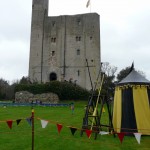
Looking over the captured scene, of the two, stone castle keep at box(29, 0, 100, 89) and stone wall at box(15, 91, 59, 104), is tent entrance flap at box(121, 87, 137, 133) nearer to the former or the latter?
stone wall at box(15, 91, 59, 104)

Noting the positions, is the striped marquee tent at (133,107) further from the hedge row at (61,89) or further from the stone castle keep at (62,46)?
the stone castle keep at (62,46)

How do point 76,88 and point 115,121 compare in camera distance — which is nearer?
point 115,121

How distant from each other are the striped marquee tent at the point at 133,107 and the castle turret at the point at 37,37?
43.1 m

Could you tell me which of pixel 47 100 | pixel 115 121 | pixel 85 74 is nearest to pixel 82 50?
pixel 85 74

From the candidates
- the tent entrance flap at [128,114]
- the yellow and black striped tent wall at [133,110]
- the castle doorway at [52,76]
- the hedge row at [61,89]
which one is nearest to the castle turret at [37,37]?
the castle doorway at [52,76]

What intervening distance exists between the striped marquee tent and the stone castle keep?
39.8 metres

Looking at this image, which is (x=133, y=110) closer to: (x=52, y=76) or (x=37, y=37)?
(x=52, y=76)

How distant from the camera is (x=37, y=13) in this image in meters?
58.3

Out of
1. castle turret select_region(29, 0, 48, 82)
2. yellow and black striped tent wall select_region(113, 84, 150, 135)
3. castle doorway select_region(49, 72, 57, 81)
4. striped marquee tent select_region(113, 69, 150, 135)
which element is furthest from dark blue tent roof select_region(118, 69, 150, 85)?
castle turret select_region(29, 0, 48, 82)

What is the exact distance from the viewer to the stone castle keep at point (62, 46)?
55.7 metres

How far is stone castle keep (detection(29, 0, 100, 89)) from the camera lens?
2192 inches

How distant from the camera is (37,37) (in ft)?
189

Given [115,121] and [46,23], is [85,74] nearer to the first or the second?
[46,23]

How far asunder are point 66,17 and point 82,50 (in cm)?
732
